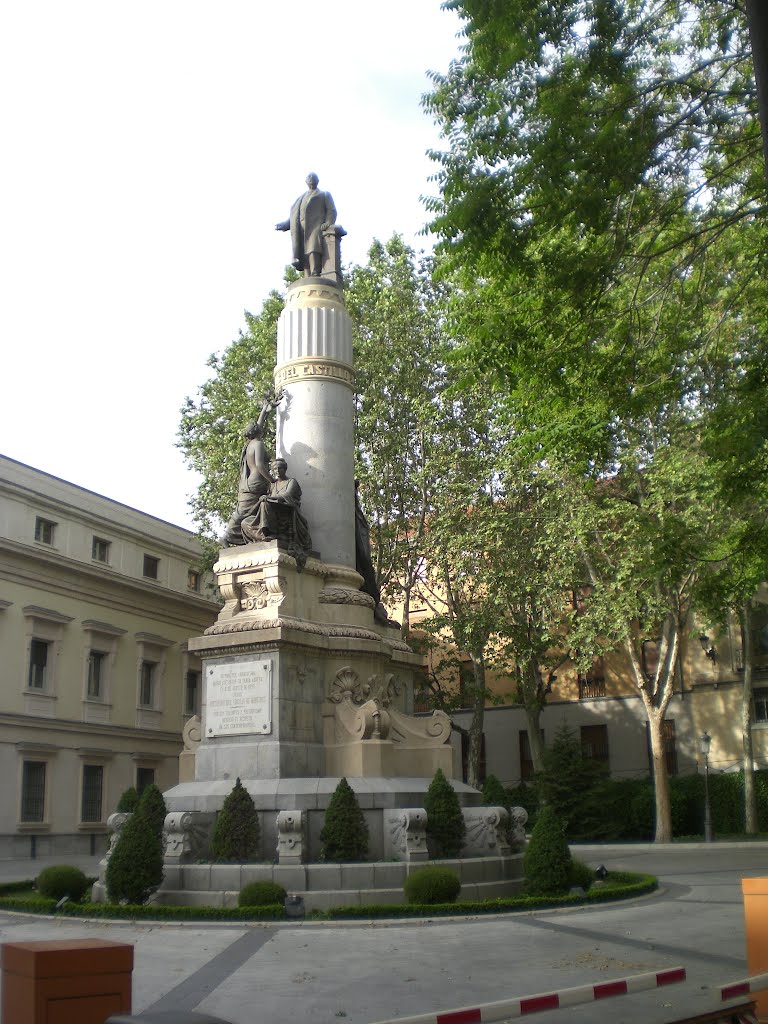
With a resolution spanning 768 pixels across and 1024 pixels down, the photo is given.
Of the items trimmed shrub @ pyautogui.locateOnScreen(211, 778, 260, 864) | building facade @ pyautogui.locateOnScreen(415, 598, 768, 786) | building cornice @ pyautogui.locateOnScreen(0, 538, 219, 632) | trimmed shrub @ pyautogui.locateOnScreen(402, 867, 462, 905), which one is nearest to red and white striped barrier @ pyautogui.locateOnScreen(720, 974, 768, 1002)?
trimmed shrub @ pyautogui.locateOnScreen(402, 867, 462, 905)

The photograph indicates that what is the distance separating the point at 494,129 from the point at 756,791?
99.8 ft

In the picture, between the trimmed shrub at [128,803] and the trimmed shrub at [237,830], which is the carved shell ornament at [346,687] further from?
the trimmed shrub at [128,803]

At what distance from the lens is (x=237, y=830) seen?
1461 cm

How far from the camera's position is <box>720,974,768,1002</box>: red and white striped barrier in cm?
727

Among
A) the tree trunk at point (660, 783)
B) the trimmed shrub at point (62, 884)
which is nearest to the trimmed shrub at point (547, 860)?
the trimmed shrub at point (62, 884)

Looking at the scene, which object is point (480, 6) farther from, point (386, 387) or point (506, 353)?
point (386, 387)

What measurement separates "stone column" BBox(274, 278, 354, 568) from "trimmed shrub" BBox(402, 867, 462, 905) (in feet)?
19.6

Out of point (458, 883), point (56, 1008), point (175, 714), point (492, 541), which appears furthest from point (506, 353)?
point (175, 714)

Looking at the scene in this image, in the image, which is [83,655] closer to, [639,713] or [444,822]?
[639,713]

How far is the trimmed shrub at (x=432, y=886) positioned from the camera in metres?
13.6

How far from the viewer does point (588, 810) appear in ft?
121

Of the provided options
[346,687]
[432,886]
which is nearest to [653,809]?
[346,687]

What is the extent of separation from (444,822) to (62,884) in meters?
5.47

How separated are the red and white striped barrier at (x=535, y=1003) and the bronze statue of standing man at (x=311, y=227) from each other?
584 inches
